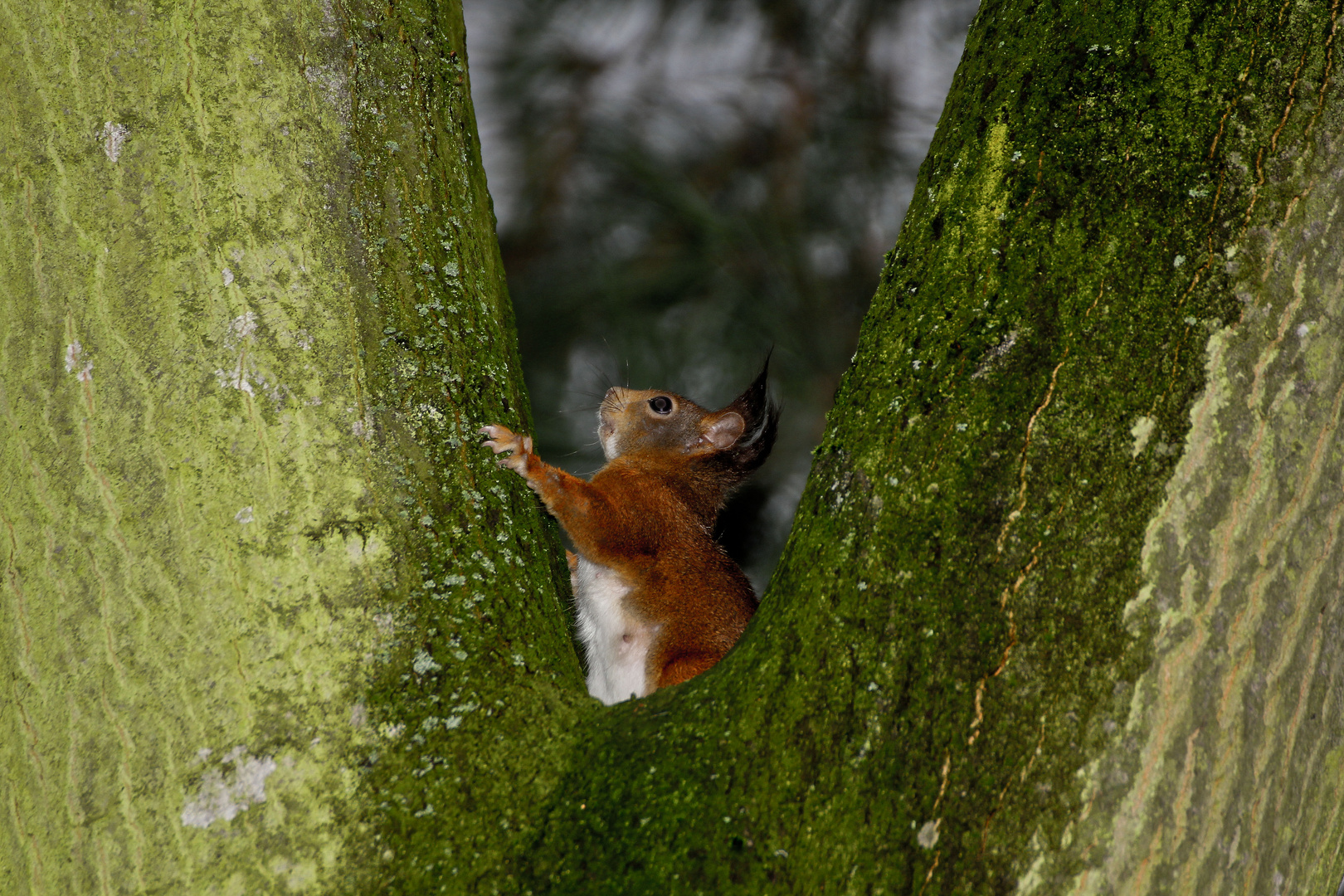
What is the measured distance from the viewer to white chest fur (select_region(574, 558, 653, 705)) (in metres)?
2.78

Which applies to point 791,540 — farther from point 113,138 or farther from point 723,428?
point 723,428

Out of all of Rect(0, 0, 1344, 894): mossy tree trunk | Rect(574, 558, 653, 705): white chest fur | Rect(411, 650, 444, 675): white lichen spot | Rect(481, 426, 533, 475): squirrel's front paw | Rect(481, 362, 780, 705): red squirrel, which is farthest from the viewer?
Rect(574, 558, 653, 705): white chest fur

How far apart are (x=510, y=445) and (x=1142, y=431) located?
3.36 ft

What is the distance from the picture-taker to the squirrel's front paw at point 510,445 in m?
1.71

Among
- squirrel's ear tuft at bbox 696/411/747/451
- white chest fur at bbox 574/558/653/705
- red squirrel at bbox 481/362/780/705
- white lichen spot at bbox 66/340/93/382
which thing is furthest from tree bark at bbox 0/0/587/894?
squirrel's ear tuft at bbox 696/411/747/451

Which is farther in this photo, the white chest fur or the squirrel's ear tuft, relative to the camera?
the squirrel's ear tuft

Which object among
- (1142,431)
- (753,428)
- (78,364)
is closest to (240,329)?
(78,364)

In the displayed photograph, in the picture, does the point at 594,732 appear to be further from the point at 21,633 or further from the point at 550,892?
the point at 21,633

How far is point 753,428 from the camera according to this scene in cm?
361

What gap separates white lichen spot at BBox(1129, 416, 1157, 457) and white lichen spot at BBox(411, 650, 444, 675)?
91cm

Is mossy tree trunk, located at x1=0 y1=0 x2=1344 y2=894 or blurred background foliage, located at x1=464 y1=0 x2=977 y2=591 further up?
blurred background foliage, located at x1=464 y1=0 x2=977 y2=591

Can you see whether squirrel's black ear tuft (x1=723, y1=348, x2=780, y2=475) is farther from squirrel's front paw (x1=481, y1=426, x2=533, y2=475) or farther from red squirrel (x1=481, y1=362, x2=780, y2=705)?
squirrel's front paw (x1=481, y1=426, x2=533, y2=475)

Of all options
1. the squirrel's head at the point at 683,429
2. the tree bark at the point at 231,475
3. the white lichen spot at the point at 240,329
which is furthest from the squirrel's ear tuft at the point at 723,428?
the white lichen spot at the point at 240,329

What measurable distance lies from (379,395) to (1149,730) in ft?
3.52
